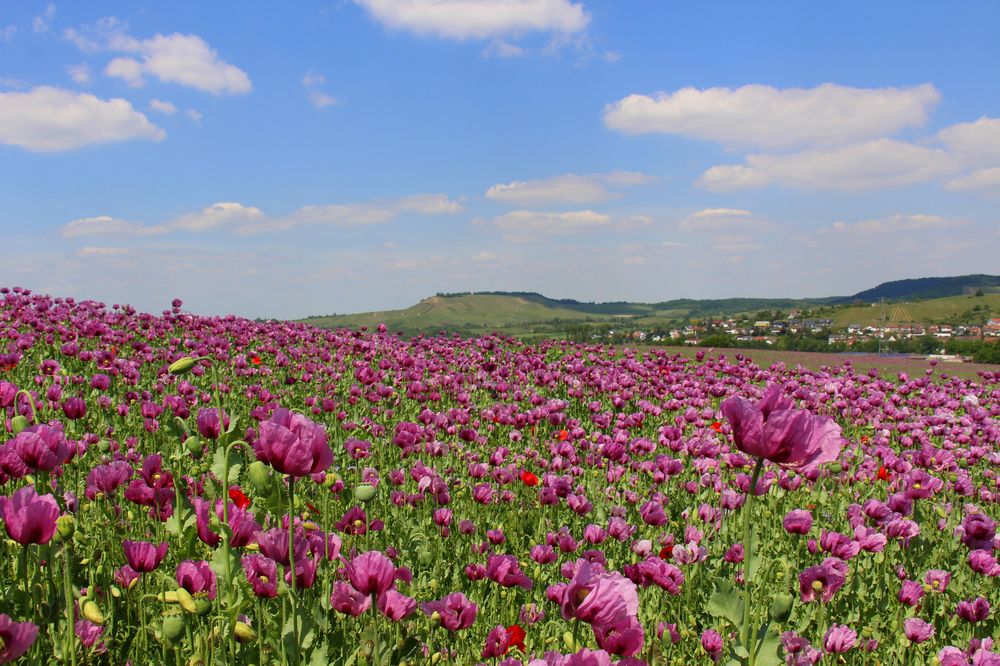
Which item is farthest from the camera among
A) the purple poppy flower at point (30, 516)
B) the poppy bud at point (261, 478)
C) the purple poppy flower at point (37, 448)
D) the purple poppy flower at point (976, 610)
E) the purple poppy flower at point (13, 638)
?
the purple poppy flower at point (976, 610)

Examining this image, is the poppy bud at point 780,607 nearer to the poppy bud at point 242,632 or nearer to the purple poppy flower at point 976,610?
the poppy bud at point 242,632

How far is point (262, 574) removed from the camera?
265cm

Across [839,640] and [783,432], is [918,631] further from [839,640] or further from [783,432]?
[783,432]

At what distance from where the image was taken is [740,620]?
2.28 m

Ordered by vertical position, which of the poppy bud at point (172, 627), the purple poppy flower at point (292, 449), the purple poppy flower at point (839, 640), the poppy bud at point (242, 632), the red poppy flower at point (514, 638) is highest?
the purple poppy flower at point (292, 449)

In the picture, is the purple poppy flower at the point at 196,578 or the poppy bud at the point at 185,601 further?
the purple poppy flower at the point at 196,578

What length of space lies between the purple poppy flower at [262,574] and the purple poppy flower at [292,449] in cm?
59

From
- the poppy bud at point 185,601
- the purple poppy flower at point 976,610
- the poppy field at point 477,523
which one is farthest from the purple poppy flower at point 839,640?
the poppy bud at point 185,601

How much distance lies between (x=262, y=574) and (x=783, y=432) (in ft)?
6.44

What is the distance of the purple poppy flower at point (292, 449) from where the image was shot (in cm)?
224

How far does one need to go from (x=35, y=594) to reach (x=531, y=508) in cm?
410

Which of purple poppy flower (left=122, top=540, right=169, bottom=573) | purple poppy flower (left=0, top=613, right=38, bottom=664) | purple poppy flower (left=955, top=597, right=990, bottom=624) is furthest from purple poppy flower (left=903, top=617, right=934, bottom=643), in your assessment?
purple poppy flower (left=0, top=613, right=38, bottom=664)

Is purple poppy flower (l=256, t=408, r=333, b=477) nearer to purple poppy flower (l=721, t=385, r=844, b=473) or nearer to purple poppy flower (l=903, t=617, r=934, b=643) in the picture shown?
purple poppy flower (l=721, t=385, r=844, b=473)

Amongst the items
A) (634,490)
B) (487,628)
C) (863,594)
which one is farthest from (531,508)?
(863,594)
